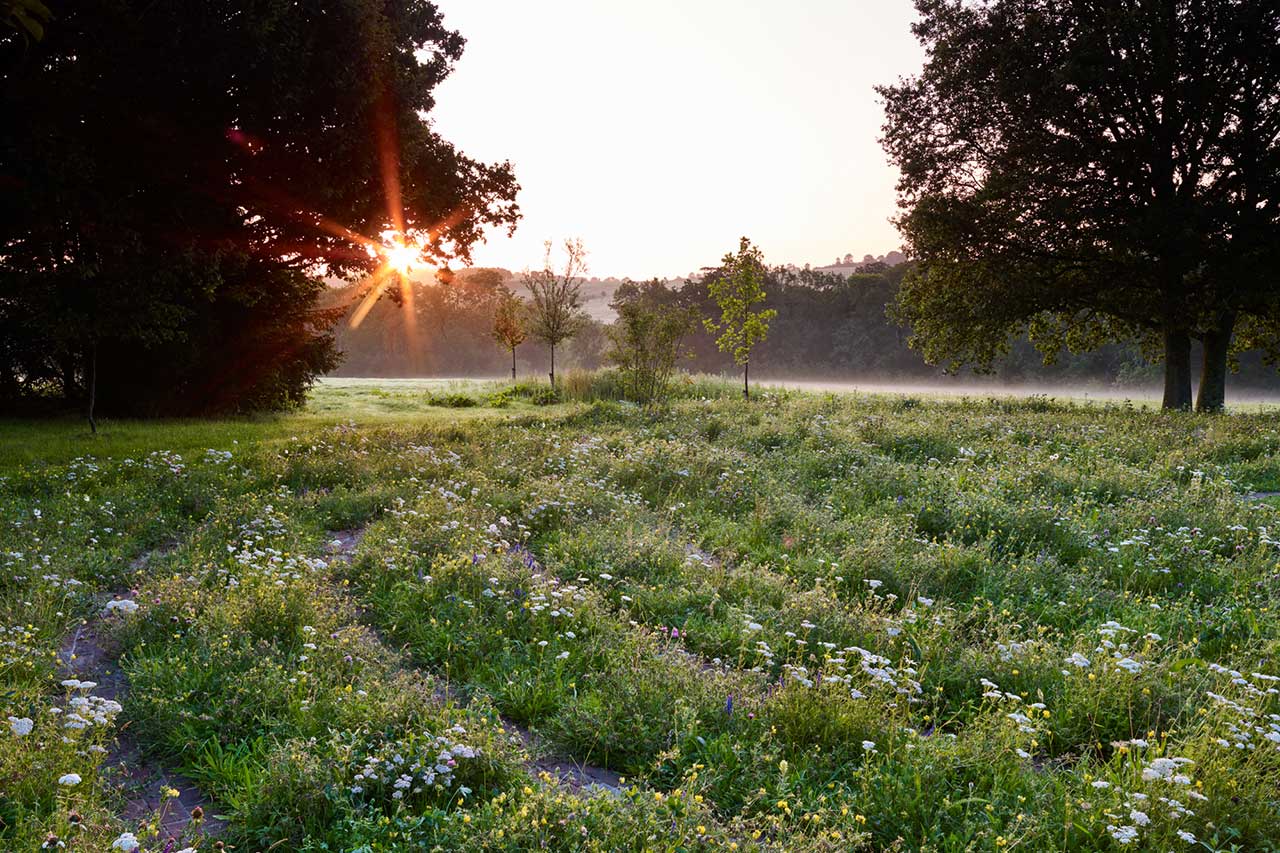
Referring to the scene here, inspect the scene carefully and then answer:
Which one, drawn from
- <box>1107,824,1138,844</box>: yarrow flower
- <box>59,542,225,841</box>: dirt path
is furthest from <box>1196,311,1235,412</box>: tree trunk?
<box>59,542,225,841</box>: dirt path

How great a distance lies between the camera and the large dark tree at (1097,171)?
59.3 ft

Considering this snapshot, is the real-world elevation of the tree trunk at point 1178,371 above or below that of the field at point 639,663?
above

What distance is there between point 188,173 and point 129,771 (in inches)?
568

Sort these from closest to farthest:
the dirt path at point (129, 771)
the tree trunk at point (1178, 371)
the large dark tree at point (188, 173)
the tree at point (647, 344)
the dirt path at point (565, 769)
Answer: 1. the dirt path at point (129, 771)
2. the dirt path at point (565, 769)
3. the large dark tree at point (188, 173)
4. the tree trunk at point (1178, 371)
5. the tree at point (647, 344)

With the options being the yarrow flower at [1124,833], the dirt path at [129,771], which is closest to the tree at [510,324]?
the dirt path at [129,771]

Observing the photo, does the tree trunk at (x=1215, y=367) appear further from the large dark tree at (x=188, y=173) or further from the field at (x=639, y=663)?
the large dark tree at (x=188, y=173)

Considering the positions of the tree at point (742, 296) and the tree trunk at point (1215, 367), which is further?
the tree at point (742, 296)

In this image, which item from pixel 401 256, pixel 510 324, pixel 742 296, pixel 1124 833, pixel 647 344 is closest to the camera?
pixel 1124 833

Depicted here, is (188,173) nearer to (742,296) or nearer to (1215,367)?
(742,296)

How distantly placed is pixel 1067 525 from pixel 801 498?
2959 mm

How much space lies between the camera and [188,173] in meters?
14.4

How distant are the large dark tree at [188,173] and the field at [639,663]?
207 inches

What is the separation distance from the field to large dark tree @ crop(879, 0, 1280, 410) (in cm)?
1234

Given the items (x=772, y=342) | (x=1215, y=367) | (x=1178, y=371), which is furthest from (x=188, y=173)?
(x=772, y=342)
